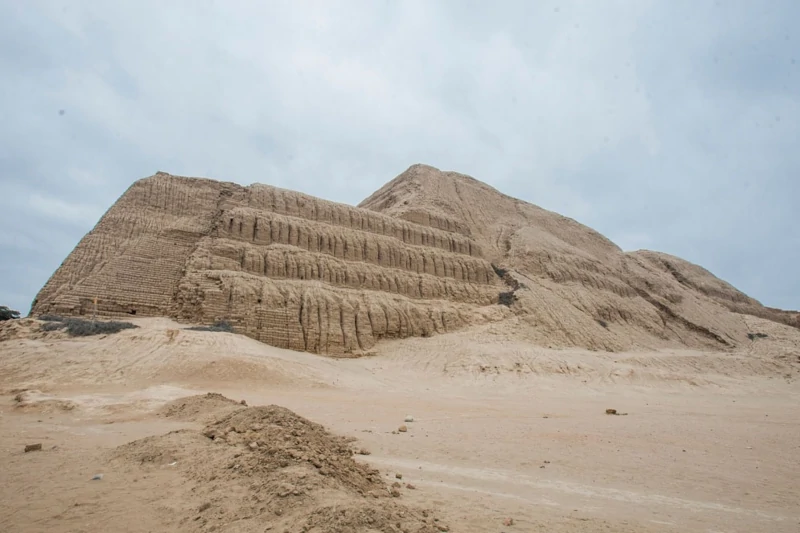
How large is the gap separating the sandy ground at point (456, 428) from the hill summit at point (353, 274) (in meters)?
2.86

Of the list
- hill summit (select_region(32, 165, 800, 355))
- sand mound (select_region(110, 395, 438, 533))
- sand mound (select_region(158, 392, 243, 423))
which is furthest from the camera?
hill summit (select_region(32, 165, 800, 355))

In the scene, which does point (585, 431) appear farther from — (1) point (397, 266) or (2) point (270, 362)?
(1) point (397, 266)

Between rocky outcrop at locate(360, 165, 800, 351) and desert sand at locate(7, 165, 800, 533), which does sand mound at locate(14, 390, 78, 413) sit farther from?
rocky outcrop at locate(360, 165, 800, 351)

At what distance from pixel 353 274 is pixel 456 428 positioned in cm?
1817

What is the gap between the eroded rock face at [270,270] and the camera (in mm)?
21500

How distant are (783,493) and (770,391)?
20.8 meters

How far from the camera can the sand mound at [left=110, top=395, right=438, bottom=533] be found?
379cm

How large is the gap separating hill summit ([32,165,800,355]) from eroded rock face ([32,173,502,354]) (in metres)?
0.07

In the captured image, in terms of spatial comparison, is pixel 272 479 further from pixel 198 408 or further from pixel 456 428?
pixel 198 408

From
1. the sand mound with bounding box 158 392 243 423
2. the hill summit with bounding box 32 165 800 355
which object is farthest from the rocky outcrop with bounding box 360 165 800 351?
the sand mound with bounding box 158 392 243 423

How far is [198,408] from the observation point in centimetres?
971

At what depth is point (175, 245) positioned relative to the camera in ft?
81.7

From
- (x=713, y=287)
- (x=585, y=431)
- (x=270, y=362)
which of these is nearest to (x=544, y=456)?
(x=585, y=431)

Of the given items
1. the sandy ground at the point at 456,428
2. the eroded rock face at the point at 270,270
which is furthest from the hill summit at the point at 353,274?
the sandy ground at the point at 456,428
